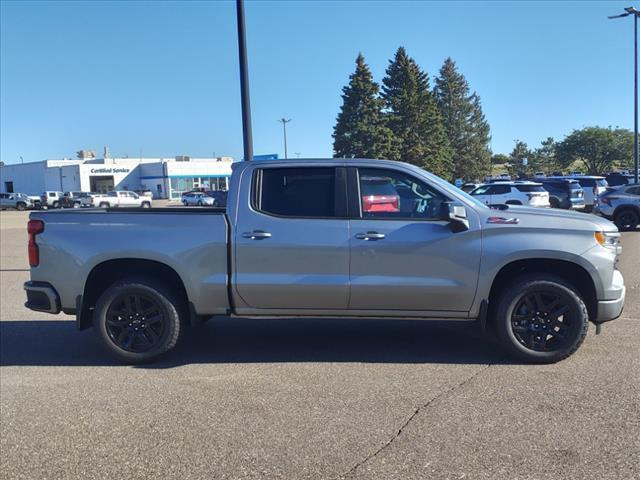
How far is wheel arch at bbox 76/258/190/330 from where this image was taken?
549 centimetres

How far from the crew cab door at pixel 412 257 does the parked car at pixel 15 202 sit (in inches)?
2152

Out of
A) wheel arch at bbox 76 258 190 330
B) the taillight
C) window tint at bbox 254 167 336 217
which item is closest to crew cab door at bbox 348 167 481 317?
window tint at bbox 254 167 336 217

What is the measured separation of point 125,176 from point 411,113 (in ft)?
147

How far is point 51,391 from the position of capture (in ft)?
15.8

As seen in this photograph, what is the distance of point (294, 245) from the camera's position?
519cm

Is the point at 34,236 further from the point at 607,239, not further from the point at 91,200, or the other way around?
the point at 91,200

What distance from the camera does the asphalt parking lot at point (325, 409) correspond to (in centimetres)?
345

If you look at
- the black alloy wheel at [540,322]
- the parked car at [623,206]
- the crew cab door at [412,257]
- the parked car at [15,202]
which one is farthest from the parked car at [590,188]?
the parked car at [15,202]

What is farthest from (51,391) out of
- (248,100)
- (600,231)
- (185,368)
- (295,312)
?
(248,100)

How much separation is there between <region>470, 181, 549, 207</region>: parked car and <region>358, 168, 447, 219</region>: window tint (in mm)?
18411

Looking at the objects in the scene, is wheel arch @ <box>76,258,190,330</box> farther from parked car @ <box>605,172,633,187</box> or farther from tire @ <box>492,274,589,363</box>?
parked car @ <box>605,172,633,187</box>

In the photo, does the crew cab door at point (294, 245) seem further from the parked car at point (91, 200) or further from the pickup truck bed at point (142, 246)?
the parked car at point (91, 200)

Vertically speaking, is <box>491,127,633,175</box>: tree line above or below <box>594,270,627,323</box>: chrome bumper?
above

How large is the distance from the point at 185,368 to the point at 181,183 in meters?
76.3
